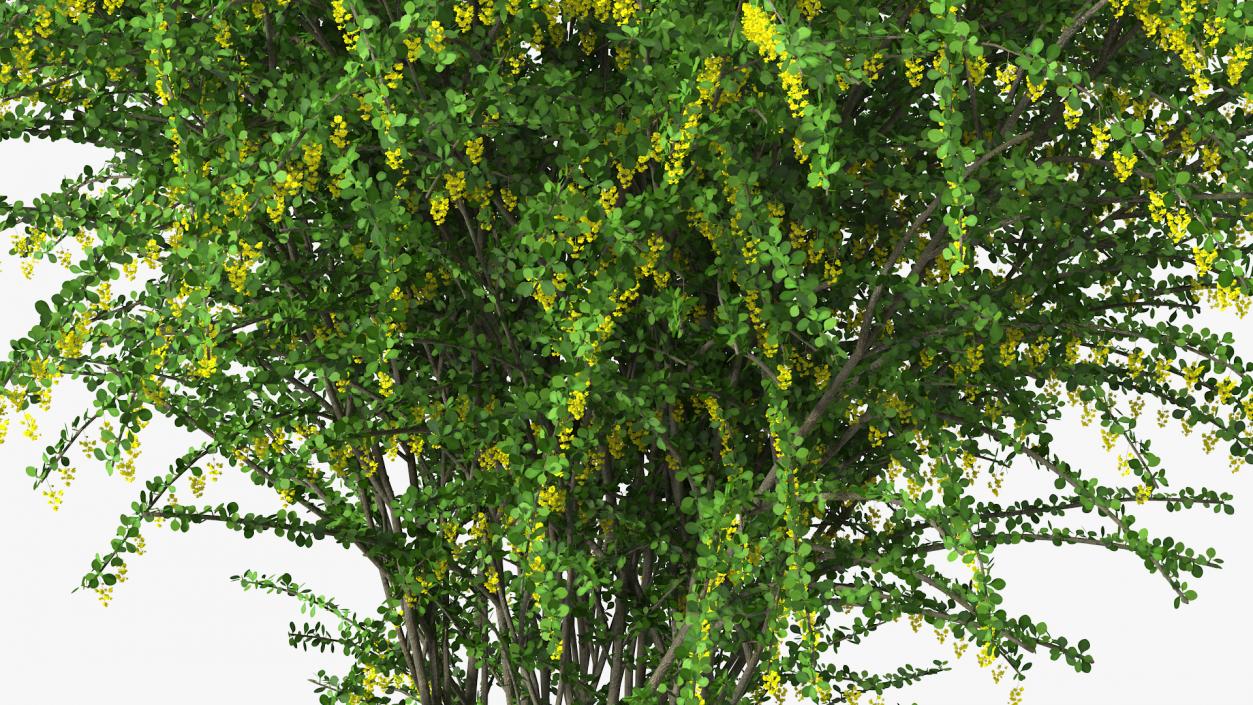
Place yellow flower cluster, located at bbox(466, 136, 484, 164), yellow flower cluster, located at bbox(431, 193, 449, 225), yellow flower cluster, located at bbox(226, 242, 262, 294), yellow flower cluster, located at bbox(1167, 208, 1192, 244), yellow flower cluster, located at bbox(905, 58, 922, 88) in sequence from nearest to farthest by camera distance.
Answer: yellow flower cluster, located at bbox(1167, 208, 1192, 244)
yellow flower cluster, located at bbox(905, 58, 922, 88)
yellow flower cluster, located at bbox(226, 242, 262, 294)
yellow flower cluster, located at bbox(431, 193, 449, 225)
yellow flower cluster, located at bbox(466, 136, 484, 164)

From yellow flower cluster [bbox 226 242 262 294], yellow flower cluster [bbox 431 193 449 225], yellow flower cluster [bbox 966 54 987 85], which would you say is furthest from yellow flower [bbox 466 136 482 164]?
yellow flower cluster [bbox 966 54 987 85]

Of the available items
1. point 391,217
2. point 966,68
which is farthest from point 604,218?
point 966,68

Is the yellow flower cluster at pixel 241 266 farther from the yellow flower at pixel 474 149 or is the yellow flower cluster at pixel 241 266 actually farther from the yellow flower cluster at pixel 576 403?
the yellow flower cluster at pixel 576 403

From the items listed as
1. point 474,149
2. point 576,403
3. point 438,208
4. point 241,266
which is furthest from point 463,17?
point 576,403

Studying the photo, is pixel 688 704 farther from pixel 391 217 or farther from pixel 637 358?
pixel 391 217

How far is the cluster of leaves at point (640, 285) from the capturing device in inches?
134

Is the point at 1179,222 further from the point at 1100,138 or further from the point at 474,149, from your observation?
the point at 474,149

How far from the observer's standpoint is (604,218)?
3.47m

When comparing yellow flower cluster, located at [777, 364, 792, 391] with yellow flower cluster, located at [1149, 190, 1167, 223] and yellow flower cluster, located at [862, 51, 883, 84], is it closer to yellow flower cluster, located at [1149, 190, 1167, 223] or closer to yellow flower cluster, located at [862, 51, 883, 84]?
yellow flower cluster, located at [862, 51, 883, 84]

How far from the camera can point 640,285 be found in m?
4.15

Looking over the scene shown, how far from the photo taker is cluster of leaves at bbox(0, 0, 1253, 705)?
3.40 m

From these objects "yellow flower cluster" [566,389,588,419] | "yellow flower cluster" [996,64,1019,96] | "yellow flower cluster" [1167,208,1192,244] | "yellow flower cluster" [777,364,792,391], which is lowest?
"yellow flower cluster" [566,389,588,419]

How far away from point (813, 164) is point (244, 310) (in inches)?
57.4

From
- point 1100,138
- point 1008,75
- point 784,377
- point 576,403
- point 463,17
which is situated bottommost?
point 576,403
